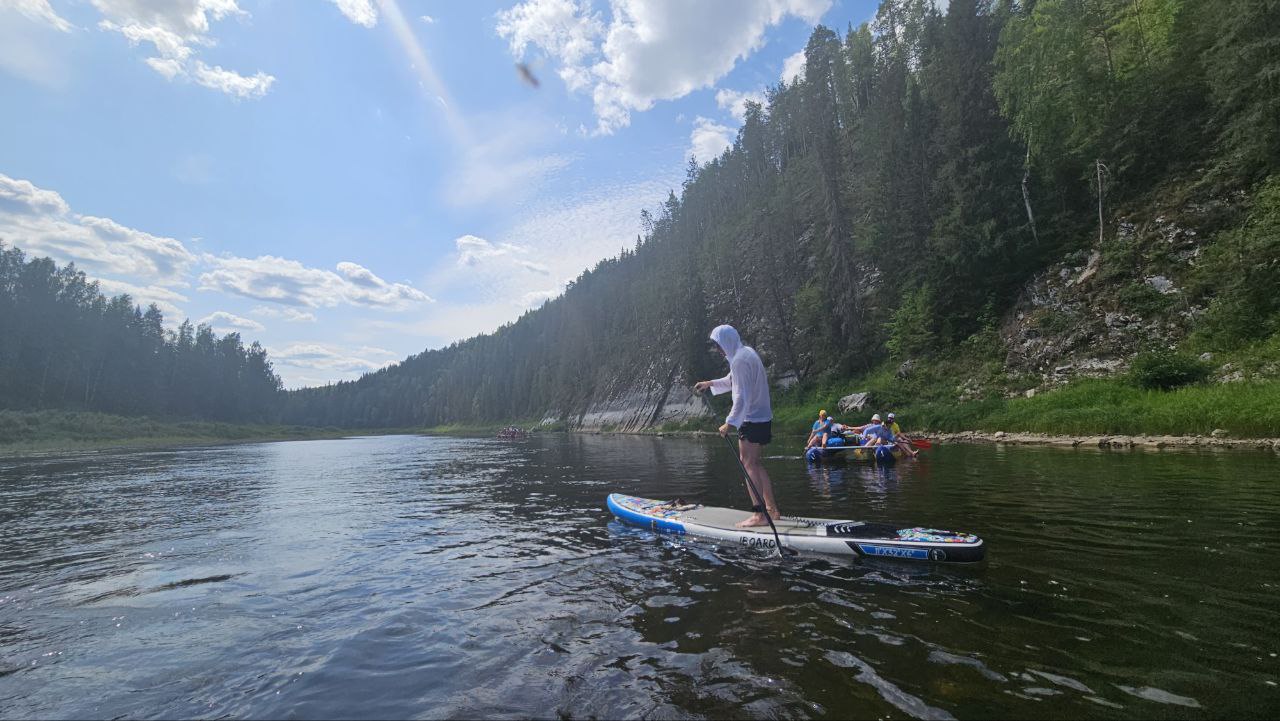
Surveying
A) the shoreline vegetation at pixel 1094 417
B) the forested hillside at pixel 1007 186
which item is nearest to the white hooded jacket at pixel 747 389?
the shoreline vegetation at pixel 1094 417

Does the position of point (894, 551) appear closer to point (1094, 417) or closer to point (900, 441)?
point (900, 441)

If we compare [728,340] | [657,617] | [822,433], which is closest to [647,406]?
[822,433]

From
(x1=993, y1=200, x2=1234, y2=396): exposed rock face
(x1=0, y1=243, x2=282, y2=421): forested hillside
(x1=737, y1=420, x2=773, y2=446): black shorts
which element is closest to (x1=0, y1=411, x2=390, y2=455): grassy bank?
(x1=0, y1=243, x2=282, y2=421): forested hillside

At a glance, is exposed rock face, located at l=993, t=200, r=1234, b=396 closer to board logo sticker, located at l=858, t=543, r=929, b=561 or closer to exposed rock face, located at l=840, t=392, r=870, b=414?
exposed rock face, located at l=840, t=392, r=870, b=414

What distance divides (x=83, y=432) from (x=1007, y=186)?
95.9 m

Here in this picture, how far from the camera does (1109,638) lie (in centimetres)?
485

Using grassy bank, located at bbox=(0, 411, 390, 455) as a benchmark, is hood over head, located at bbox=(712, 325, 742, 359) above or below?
above

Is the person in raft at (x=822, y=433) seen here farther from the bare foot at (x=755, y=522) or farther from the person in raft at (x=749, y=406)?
the person in raft at (x=749, y=406)

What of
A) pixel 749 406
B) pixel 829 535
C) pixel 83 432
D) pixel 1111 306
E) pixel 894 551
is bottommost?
pixel 894 551

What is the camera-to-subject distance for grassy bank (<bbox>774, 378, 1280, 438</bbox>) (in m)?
18.5

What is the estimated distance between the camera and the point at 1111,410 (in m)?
22.9

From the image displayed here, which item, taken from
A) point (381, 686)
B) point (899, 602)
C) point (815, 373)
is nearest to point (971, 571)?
point (899, 602)

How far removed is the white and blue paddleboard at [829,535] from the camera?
745 cm

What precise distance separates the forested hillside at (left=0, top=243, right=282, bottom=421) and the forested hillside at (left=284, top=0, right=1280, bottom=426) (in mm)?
97346
